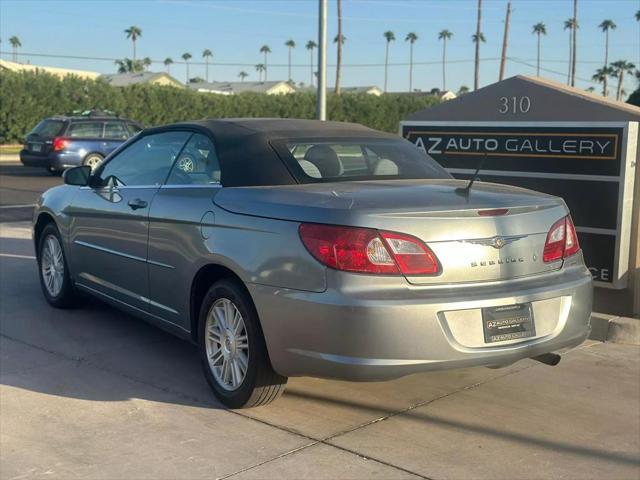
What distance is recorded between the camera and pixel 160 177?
520 cm

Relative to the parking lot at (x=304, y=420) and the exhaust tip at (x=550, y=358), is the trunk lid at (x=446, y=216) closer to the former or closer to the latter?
the exhaust tip at (x=550, y=358)

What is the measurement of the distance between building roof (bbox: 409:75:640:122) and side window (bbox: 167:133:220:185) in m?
3.12

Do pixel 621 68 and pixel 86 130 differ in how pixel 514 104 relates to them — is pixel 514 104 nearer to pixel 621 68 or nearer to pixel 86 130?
pixel 86 130

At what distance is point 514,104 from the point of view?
6961 millimetres

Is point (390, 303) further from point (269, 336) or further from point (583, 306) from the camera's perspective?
point (583, 306)

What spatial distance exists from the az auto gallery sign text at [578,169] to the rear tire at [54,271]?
11.9 ft

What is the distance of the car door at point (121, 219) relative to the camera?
5172mm

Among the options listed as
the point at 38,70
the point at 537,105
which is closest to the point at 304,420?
the point at 537,105

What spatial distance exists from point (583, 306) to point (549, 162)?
2.69 metres

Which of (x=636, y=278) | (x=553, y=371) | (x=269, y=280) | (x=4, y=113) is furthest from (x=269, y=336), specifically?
(x=4, y=113)

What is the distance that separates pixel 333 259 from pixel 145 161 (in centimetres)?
229

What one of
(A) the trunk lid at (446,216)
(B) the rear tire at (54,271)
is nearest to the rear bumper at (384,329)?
(A) the trunk lid at (446,216)

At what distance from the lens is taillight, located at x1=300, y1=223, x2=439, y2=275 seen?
3.72 meters

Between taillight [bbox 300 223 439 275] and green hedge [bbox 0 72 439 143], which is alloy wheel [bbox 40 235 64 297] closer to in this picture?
taillight [bbox 300 223 439 275]
